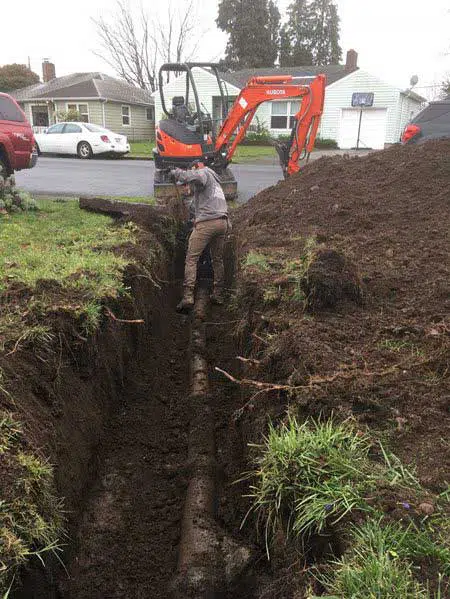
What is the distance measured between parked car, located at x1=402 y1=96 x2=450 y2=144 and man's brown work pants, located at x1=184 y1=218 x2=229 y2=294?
4810 millimetres

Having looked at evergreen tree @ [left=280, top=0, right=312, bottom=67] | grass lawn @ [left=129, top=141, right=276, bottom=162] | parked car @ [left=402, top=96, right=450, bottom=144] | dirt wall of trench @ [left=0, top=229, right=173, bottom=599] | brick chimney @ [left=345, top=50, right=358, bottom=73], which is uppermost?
evergreen tree @ [left=280, top=0, right=312, bottom=67]

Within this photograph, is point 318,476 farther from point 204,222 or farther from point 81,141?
point 81,141

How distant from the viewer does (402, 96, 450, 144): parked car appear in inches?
368

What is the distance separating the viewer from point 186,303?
7242 millimetres

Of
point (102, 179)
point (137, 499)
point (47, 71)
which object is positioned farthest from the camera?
point (47, 71)

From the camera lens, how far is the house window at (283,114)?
28953 millimetres

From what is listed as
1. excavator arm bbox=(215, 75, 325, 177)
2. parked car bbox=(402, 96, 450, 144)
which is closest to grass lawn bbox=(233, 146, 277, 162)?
excavator arm bbox=(215, 75, 325, 177)

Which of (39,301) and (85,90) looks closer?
(39,301)

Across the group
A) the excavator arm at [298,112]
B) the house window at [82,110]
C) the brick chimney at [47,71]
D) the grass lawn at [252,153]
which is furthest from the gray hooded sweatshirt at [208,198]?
the brick chimney at [47,71]

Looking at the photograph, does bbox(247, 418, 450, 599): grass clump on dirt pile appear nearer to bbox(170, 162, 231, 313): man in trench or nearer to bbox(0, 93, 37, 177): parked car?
bbox(170, 162, 231, 313): man in trench

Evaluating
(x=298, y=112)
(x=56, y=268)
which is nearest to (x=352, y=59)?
(x=298, y=112)

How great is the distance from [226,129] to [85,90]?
2742cm

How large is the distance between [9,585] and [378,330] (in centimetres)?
278

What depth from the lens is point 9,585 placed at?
2229 mm
